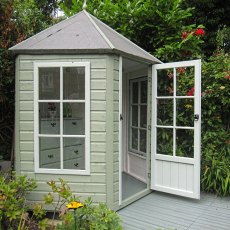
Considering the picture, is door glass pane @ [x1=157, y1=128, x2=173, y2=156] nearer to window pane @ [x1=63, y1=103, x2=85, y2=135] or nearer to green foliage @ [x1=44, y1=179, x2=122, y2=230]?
window pane @ [x1=63, y1=103, x2=85, y2=135]

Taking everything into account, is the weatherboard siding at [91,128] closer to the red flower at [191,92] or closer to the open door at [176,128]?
the open door at [176,128]

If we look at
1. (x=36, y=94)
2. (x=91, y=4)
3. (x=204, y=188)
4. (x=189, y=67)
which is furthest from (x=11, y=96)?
(x=204, y=188)

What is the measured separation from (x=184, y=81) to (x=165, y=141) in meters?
0.94

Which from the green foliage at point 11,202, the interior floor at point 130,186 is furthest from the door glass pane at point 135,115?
the green foliage at point 11,202

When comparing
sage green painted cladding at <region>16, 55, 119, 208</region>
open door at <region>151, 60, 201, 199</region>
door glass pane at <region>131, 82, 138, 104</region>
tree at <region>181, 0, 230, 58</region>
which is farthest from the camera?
tree at <region>181, 0, 230, 58</region>

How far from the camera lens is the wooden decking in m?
3.73

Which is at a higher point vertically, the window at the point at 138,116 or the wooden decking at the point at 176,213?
the window at the point at 138,116

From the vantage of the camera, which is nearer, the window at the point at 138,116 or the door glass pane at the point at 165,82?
the door glass pane at the point at 165,82

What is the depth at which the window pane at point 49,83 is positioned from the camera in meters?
3.93

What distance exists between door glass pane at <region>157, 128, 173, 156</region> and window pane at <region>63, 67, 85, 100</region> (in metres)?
1.47

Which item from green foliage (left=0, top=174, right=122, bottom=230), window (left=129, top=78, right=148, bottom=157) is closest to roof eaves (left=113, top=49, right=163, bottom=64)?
window (left=129, top=78, right=148, bottom=157)

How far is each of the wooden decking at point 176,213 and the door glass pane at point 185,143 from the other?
0.71 metres

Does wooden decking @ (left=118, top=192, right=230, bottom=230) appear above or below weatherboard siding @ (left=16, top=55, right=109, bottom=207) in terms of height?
below

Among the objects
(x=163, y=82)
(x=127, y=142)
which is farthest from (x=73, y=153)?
(x=127, y=142)
